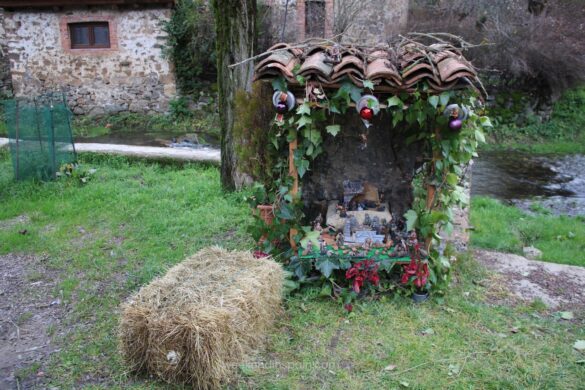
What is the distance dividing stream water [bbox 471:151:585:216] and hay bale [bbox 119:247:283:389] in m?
5.99

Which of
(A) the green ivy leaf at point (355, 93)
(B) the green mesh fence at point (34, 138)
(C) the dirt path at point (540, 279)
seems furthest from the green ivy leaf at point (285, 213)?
(B) the green mesh fence at point (34, 138)

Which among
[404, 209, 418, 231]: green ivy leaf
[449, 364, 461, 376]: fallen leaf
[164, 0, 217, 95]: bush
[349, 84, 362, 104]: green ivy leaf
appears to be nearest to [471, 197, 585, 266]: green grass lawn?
[404, 209, 418, 231]: green ivy leaf

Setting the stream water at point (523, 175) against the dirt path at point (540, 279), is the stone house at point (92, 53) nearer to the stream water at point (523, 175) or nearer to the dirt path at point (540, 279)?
the stream water at point (523, 175)

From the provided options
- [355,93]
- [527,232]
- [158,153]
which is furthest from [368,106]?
[158,153]

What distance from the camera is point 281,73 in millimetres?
3867

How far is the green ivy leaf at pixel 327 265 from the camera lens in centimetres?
415

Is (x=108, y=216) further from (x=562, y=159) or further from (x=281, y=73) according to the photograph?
(x=562, y=159)

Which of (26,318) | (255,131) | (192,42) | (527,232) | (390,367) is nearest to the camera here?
(390,367)

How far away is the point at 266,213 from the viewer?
4527 millimetres

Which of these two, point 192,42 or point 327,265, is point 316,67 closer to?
point 327,265

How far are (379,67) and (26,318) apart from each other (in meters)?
3.60

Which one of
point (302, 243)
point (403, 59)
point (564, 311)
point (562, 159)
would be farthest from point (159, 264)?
point (562, 159)

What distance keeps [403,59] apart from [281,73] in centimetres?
99

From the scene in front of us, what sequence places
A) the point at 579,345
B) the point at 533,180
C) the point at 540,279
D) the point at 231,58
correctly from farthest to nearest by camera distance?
the point at 533,180 < the point at 231,58 < the point at 540,279 < the point at 579,345
